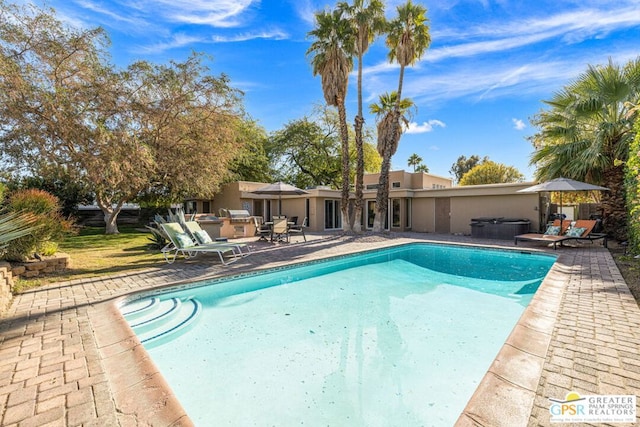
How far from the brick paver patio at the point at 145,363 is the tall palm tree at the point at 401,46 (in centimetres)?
1219

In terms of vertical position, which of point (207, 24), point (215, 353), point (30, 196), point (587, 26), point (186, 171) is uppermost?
point (207, 24)

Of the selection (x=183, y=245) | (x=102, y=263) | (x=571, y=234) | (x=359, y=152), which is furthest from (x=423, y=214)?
(x=102, y=263)

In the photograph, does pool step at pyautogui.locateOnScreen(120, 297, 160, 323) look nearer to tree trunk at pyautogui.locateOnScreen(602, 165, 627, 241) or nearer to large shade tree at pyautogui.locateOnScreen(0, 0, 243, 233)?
large shade tree at pyautogui.locateOnScreen(0, 0, 243, 233)

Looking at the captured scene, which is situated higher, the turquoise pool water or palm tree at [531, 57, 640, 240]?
palm tree at [531, 57, 640, 240]

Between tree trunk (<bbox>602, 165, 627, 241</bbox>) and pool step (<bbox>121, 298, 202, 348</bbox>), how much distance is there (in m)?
14.3

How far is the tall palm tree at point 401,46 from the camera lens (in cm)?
1623

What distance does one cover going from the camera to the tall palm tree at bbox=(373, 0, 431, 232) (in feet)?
53.3

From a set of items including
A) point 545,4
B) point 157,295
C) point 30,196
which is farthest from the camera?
point 545,4

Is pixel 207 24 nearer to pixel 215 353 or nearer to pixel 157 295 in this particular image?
pixel 157 295

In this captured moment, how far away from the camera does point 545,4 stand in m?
9.94

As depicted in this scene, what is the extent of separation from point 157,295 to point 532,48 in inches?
648

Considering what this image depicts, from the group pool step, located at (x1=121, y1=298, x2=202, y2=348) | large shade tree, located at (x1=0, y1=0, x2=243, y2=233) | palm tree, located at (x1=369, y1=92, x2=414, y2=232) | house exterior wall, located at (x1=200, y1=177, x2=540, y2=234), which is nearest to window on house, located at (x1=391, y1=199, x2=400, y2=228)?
house exterior wall, located at (x1=200, y1=177, x2=540, y2=234)

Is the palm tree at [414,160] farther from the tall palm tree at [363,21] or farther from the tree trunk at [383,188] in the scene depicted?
the tall palm tree at [363,21]

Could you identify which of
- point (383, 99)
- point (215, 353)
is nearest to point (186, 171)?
point (383, 99)
